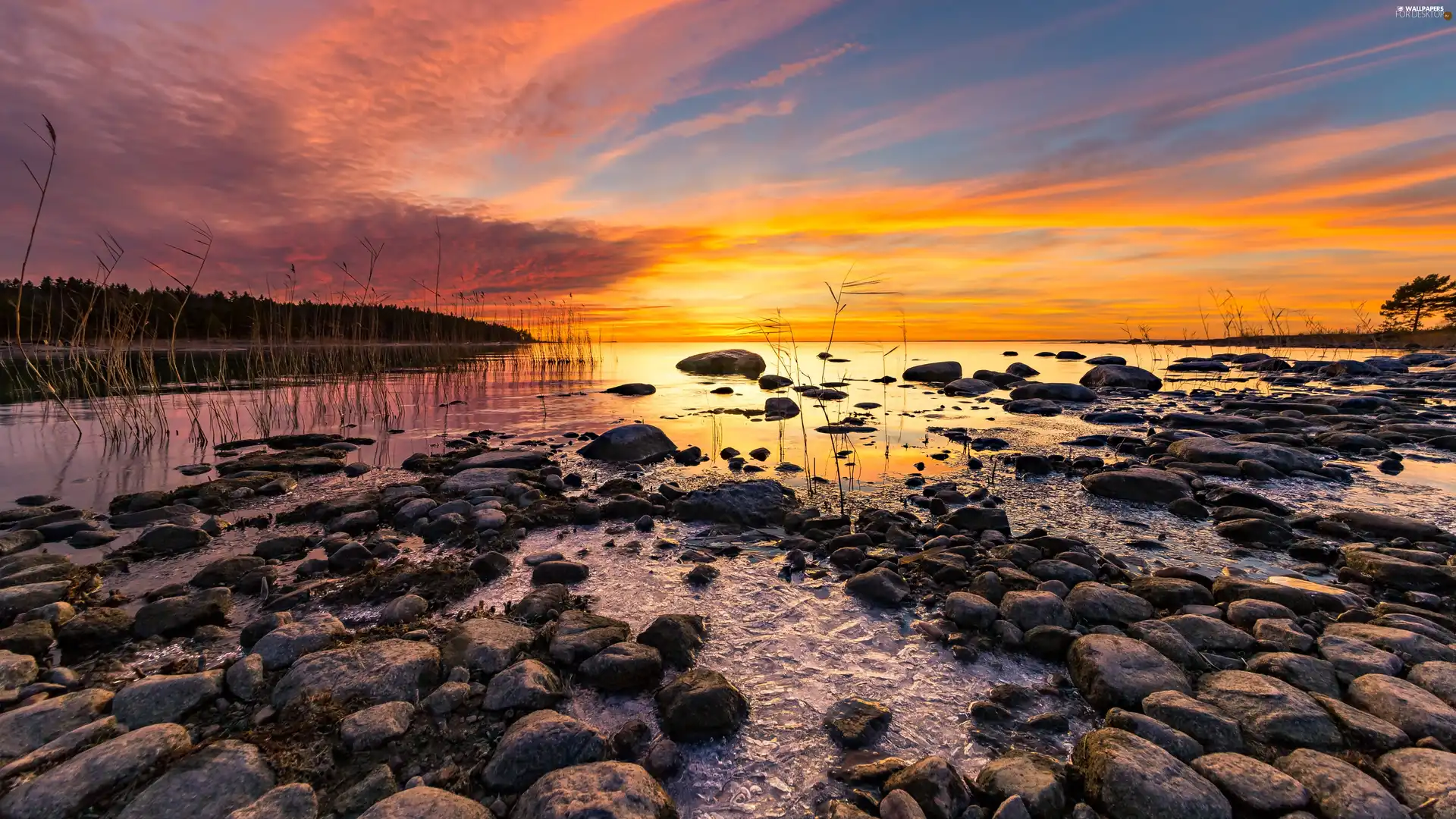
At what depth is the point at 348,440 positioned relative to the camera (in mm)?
10070

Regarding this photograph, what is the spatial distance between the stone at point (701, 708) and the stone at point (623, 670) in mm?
183

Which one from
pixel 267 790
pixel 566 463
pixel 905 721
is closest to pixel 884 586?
pixel 905 721

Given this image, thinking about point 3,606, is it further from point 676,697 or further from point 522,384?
point 522,384

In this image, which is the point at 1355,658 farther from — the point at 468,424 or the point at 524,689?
the point at 468,424

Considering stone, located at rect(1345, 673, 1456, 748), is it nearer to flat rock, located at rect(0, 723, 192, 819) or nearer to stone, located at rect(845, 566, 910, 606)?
stone, located at rect(845, 566, 910, 606)

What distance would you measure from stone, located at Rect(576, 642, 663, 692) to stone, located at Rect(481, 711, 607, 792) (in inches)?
19.1

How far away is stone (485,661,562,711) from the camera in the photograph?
9.41 feet

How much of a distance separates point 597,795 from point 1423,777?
11.3ft

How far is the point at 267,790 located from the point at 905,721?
9.49 ft

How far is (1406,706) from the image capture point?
271 cm

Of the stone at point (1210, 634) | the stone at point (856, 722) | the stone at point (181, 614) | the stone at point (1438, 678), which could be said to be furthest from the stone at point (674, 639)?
the stone at point (1438, 678)

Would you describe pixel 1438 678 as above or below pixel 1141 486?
below

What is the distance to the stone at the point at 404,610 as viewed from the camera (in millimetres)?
3818

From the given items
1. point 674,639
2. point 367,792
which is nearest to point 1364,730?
point 674,639
